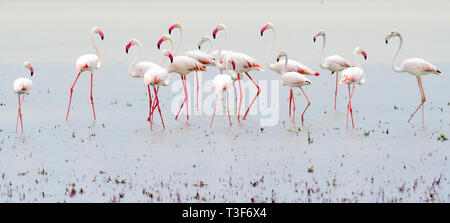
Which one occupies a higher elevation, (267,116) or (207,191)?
(267,116)

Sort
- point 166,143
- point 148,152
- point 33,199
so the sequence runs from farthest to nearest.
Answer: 1. point 166,143
2. point 148,152
3. point 33,199

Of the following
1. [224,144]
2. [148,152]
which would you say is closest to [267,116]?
[224,144]

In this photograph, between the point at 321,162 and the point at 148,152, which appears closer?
the point at 321,162

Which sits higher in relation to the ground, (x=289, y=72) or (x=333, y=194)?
(x=289, y=72)

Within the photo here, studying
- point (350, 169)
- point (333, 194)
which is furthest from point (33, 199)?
point (350, 169)

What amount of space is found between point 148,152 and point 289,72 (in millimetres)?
5951

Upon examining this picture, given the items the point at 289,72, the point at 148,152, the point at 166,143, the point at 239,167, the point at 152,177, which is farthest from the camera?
the point at 289,72

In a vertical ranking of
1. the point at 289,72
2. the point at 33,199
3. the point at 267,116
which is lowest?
the point at 33,199

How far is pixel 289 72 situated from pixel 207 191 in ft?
27.6

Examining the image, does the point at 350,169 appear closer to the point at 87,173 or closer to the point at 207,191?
the point at 207,191

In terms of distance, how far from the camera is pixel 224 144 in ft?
51.1

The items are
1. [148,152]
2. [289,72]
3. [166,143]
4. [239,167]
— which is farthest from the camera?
[289,72]

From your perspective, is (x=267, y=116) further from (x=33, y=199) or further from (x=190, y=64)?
(x=33, y=199)

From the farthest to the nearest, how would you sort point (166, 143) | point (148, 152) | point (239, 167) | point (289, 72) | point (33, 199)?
point (289, 72)
point (166, 143)
point (148, 152)
point (239, 167)
point (33, 199)
